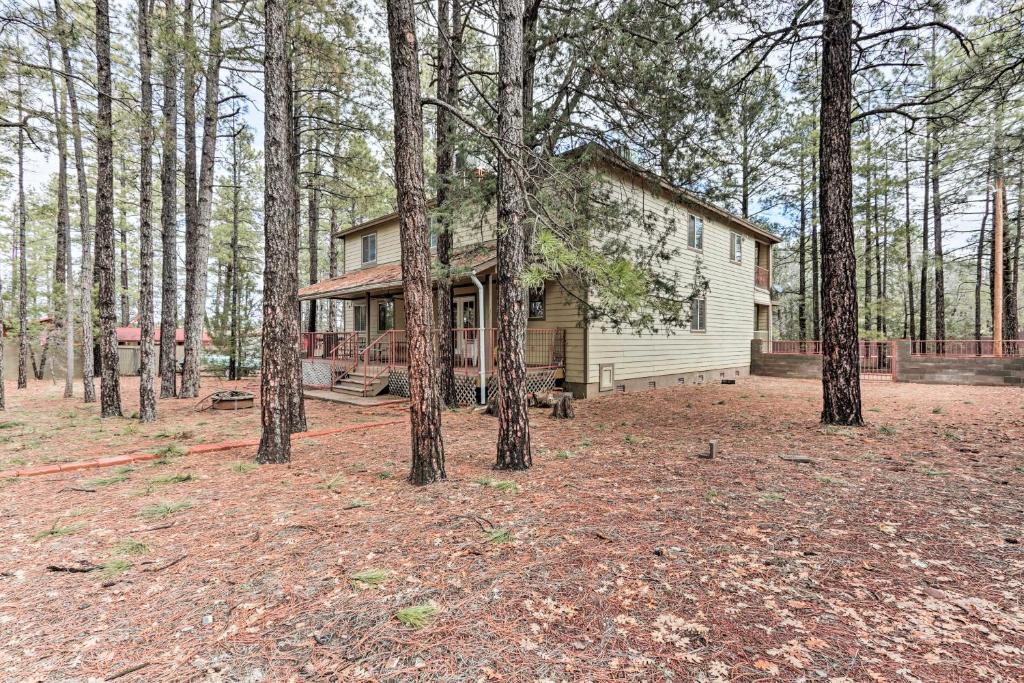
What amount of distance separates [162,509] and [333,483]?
1384mm

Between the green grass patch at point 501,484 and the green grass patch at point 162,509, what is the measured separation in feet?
8.51

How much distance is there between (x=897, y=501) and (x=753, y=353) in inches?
638

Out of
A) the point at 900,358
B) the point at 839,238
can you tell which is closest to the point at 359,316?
the point at 839,238

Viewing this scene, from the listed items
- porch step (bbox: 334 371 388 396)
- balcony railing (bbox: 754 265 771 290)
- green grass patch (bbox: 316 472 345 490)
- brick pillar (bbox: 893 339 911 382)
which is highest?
balcony railing (bbox: 754 265 771 290)

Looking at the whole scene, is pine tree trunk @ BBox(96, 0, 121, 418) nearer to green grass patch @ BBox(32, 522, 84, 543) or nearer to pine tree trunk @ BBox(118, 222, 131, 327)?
green grass patch @ BBox(32, 522, 84, 543)

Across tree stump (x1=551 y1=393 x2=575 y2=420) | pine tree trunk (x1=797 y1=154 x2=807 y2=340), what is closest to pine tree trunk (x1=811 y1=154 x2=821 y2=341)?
pine tree trunk (x1=797 y1=154 x2=807 y2=340)

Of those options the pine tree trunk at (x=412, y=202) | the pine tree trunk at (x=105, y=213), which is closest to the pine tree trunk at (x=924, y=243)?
the pine tree trunk at (x=412, y=202)

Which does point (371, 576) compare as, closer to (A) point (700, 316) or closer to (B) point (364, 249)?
(A) point (700, 316)

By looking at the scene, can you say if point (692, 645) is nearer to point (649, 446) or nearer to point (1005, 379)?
point (649, 446)

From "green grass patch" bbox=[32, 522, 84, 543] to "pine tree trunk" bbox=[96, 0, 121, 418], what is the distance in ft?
20.9

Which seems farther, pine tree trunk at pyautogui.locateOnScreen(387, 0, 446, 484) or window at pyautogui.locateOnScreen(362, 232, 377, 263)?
window at pyautogui.locateOnScreen(362, 232, 377, 263)

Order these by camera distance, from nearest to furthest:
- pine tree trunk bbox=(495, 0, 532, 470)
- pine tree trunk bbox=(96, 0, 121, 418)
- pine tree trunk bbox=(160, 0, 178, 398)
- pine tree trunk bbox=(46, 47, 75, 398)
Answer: pine tree trunk bbox=(495, 0, 532, 470)
pine tree trunk bbox=(96, 0, 121, 418)
pine tree trunk bbox=(46, 47, 75, 398)
pine tree trunk bbox=(160, 0, 178, 398)

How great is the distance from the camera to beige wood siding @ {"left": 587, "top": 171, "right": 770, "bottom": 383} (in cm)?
1202

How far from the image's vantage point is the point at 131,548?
10.1 feet
